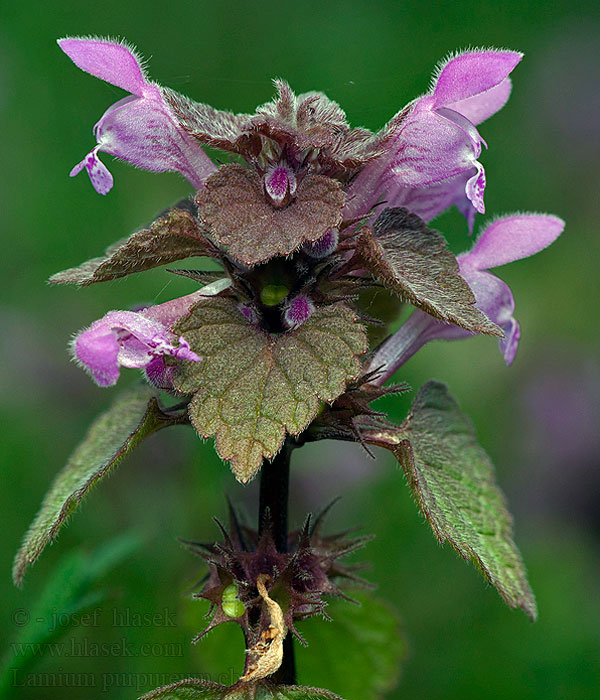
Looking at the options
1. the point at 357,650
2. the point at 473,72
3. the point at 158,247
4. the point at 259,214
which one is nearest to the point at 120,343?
the point at 158,247

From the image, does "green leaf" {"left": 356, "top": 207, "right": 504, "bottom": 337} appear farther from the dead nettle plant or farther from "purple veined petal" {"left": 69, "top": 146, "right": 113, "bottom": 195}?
"purple veined petal" {"left": 69, "top": 146, "right": 113, "bottom": 195}

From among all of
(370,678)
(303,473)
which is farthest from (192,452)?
(370,678)

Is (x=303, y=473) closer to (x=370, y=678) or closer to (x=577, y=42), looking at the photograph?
(x=370, y=678)

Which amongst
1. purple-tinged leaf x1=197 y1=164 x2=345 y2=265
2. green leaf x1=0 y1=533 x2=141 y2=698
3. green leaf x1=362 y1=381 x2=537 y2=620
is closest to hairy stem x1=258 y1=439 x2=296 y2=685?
green leaf x1=362 y1=381 x2=537 y2=620

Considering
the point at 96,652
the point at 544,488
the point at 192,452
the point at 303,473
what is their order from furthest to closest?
the point at 544,488 < the point at 303,473 < the point at 192,452 < the point at 96,652

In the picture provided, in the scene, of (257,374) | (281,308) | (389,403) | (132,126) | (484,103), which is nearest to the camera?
(257,374)

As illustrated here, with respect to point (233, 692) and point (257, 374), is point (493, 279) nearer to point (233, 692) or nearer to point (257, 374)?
point (257, 374)

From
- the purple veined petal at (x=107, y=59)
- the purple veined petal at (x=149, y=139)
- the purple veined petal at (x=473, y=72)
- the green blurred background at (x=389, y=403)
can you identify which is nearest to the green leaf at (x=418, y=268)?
the purple veined petal at (x=473, y=72)
